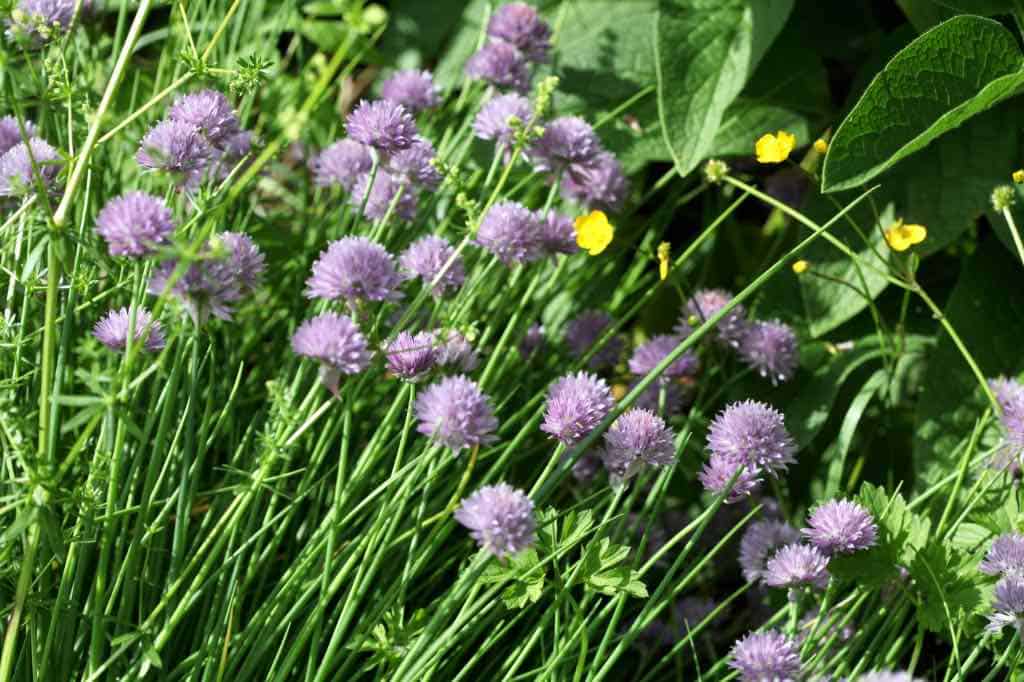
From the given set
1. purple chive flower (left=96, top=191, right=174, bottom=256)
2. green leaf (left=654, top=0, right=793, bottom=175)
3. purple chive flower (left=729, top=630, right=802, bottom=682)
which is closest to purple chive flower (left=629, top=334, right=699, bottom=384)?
green leaf (left=654, top=0, right=793, bottom=175)

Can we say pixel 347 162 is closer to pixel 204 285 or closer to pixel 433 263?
pixel 433 263

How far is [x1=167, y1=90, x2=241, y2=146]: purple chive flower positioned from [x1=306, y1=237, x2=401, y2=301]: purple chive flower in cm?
14

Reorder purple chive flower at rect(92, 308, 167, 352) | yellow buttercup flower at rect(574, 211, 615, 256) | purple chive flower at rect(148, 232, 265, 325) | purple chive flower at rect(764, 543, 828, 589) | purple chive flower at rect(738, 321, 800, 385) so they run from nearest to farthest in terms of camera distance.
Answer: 1. purple chive flower at rect(148, 232, 265, 325)
2. purple chive flower at rect(92, 308, 167, 352)
3. purple chive flower at rect(764, 543, 828, 589)
4. yellow buttercup flower at rect(574, 211, 615, 256)
5. purple chive flower at rect(738, 321, 800, 385)

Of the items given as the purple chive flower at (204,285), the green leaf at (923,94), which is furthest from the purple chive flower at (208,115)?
the green leaf at (923,94)

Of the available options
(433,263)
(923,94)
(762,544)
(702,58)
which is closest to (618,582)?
(762,544)

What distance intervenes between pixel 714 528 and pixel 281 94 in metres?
0.80

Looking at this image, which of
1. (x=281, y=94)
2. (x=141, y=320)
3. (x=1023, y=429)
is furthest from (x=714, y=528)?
(x=281, y=94)

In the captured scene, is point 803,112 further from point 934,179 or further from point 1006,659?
point 1006,659

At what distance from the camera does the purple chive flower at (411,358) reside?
0.88 m

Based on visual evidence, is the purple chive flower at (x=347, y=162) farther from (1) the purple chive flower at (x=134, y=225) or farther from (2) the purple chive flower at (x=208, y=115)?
(1) the purple chive flower at (x=134, y=225)

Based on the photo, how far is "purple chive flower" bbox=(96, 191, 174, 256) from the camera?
0.77 meters

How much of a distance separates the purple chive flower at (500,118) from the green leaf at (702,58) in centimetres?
17

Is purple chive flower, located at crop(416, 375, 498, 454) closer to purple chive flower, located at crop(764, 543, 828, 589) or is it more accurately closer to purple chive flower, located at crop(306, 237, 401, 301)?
purple chive flower, located at crop(306, 237, 401, 301)

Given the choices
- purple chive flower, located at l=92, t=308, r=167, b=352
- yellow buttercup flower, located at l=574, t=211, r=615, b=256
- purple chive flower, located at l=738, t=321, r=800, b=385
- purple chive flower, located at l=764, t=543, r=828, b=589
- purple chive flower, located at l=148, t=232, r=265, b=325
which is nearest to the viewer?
purple chive flower, located at l=148, t=232, r=265, b=325
